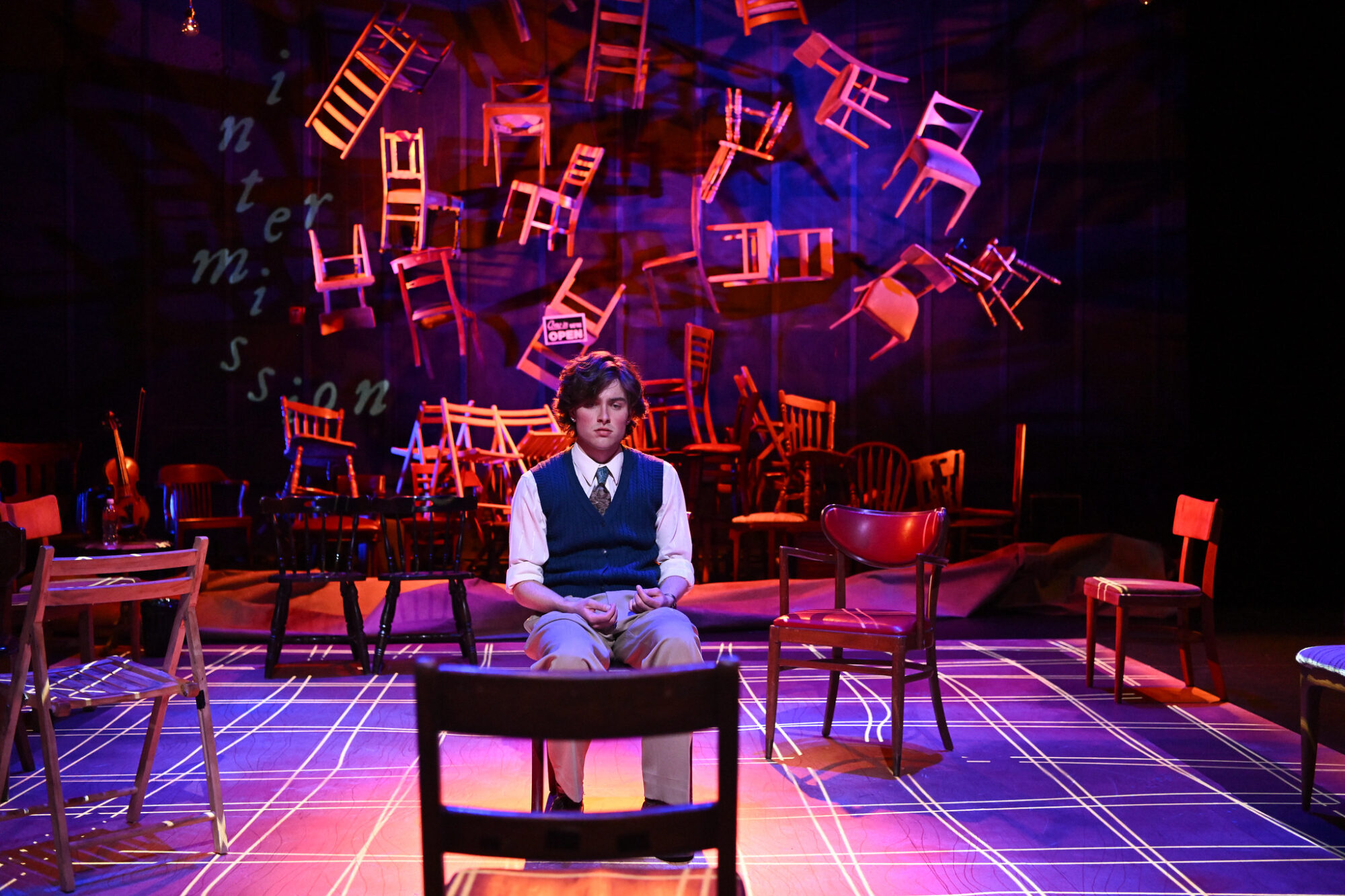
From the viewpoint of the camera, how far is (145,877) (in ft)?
7.90

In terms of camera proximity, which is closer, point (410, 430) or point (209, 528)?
point (209, 528)

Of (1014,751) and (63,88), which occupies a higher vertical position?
(63,88)

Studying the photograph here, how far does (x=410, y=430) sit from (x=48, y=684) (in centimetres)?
566

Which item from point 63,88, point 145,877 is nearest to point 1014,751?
point 145,877

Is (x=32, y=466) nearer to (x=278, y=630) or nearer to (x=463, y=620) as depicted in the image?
(x=278, y=630)

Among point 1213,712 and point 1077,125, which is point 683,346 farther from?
point 1213,712

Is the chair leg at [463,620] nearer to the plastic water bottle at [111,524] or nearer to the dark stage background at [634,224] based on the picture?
the plastic water bottle at [111,524]

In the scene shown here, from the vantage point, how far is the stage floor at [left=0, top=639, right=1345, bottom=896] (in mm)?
2420

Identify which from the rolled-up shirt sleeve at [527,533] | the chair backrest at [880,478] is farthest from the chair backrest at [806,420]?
the rolled-up shirt sleeve at [527,533]

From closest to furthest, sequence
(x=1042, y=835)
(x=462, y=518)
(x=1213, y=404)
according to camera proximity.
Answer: (x=1042, y=835), (x=462, y=518), (x=1213, y=404)

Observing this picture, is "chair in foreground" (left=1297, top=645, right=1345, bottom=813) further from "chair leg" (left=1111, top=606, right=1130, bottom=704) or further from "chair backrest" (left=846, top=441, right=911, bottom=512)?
"chair backrest" (left=846, top=441, right=911, bottom=512)

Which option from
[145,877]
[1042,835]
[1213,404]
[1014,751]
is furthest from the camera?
[1213,404]

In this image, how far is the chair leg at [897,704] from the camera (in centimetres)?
318

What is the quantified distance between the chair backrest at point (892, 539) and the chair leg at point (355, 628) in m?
2.26
